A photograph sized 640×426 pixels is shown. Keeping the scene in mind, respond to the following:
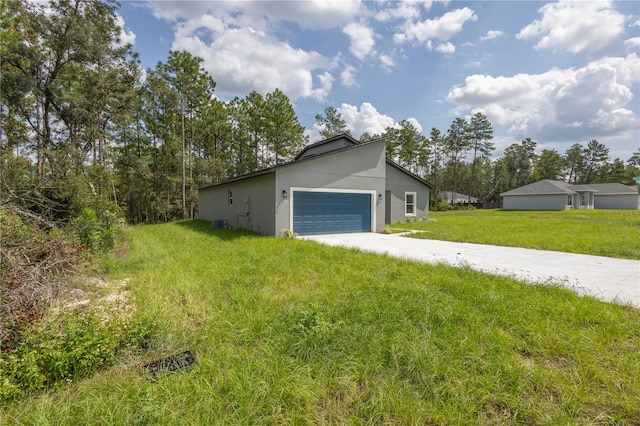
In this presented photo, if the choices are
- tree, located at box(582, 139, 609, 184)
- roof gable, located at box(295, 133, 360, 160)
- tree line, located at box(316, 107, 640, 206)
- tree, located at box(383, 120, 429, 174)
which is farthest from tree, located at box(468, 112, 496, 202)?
roof gable, located at box(295, 133, 360, 160)

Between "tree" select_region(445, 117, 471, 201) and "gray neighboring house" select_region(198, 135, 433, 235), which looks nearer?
"gray neighboring house" select_region(198, 135, 433, 235)

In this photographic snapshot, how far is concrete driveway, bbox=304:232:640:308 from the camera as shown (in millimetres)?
4335

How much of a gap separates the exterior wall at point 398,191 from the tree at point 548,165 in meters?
44.9

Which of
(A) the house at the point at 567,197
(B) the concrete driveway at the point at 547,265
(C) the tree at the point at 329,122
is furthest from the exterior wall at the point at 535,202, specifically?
(B) the concrete driveway at the point at 547,265

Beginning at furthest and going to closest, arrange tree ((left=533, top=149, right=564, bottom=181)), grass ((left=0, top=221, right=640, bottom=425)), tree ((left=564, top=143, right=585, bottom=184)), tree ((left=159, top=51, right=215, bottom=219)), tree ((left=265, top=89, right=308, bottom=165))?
tree ((left=564, top=143, right=585, bottom=184)), tree ((left=533, top=149, right=564, bottom=181)), tree ((left=265, top=89, right=308, bottom=165)), tree ((left=159, top=51, right=215, bottom=219)), grass ((left=0, top=221, right=640, bottom=425))

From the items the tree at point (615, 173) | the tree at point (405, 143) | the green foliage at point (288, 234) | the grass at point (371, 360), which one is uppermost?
the tree at point (405, 143)

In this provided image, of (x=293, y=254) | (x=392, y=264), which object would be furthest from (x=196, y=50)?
(x=392, y=264)

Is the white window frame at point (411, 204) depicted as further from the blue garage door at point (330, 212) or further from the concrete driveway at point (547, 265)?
the concrete driveway at point (547, 265)

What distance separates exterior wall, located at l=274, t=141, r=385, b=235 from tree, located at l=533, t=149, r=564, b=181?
50.2 meters

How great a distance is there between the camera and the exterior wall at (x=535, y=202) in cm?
3020

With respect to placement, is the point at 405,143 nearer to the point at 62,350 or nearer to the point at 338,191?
the point at 338,191

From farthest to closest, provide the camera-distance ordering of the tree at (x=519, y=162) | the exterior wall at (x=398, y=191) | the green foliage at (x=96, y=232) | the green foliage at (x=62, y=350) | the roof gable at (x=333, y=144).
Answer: the tree at (x=519, y=162), the exterior wall at (x=398, y=191), the roof gable at (x=333, y=144), the green foliage at (x=96, y=232), the green foliage at (x=62, y=350)

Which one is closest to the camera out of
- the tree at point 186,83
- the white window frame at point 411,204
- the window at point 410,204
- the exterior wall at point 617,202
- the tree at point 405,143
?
the white window frame at point 411,204

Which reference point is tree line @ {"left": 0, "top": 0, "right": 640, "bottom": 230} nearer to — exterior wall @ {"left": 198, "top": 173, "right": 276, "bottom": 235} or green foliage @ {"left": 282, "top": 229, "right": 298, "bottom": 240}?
exterior wall @ {"left": 198, "top": 173, "right": 276, "bottom": 235}
